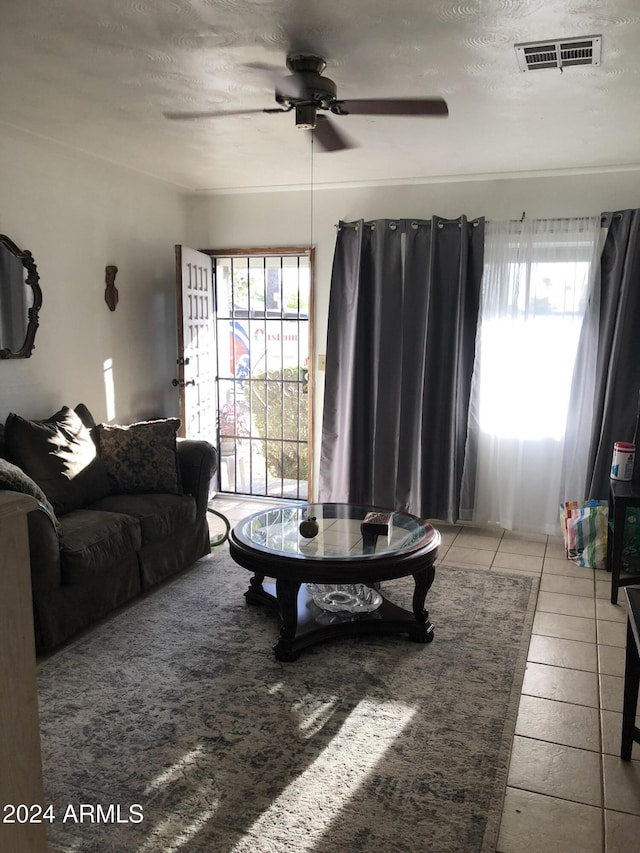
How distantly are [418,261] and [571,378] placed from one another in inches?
53.4

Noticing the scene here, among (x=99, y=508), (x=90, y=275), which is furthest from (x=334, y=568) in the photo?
(x=90, y=275)

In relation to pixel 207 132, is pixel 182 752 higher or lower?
lower

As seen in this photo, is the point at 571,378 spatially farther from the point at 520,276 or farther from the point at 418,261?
the point at 418,261

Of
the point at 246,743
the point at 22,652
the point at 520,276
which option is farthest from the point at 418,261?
the point at 22,652

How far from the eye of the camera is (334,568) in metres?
2.80

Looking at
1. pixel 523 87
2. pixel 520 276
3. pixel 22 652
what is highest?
pixel 523 87

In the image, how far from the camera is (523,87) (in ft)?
9.45

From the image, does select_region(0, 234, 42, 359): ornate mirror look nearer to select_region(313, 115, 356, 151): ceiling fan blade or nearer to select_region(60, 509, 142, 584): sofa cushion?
select_region(60, 509, 142, 584): sofa cushion

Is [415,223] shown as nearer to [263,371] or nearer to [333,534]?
[263,371]

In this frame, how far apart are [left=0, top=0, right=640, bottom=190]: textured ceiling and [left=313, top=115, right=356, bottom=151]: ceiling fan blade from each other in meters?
0.12

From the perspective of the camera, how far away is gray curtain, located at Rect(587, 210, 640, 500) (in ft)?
13.8

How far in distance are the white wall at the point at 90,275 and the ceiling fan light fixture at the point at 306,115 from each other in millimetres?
1907

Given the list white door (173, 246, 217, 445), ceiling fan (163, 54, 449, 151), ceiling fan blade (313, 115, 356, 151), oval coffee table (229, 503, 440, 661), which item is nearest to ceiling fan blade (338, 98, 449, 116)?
ceiling fan (163, 54, 449, 151)

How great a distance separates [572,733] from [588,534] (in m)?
1.97
